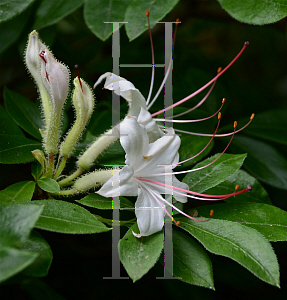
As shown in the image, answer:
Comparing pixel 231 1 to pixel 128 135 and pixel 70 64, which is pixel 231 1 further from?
pixel 70 64

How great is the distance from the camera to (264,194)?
3.57 feet

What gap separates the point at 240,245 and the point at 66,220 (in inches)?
15.5

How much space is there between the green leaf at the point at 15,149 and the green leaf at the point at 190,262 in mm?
497

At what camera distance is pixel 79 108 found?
36.3 inches

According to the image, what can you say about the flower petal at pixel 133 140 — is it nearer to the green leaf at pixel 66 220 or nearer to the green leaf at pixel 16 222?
the green leaf at pixel 66 220

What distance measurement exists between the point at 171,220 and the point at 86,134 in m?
0.58

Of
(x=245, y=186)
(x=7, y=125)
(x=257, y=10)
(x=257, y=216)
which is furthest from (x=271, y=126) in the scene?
(x=7, y=125)

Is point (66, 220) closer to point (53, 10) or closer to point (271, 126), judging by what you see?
point (53, 10)

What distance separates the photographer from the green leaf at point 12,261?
18.7 inches

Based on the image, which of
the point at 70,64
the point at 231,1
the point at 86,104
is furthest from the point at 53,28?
the point at 231,1

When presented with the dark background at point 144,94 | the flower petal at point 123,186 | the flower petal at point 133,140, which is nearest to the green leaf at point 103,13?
the dark background at point 144,94

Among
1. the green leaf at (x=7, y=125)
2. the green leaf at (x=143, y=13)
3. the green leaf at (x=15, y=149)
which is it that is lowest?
the green leaf at (x=15, y=149)

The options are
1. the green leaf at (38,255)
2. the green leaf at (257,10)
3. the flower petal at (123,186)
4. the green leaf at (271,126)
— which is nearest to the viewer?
the green leaf at (38,255)

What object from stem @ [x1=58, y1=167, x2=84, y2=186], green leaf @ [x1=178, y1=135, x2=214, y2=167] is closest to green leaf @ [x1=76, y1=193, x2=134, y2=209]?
stem @ [x1=58, y1=167, x2=84, y2=186]
